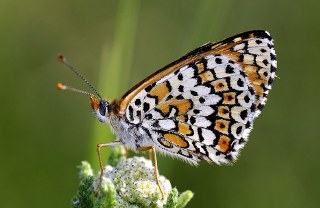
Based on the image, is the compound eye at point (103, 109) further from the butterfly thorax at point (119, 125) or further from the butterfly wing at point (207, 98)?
the butterfly wing at point (207, 98)

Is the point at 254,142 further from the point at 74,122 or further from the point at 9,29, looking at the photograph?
the point at 9,29

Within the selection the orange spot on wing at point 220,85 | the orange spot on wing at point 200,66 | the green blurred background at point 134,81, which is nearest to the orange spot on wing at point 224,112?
the orange spot on wing at point 220,85

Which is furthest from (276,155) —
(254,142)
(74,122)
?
(74,122)

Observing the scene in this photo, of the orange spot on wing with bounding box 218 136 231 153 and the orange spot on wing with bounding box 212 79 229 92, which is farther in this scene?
the orange spot on wing with bounding box 212 79 229 92

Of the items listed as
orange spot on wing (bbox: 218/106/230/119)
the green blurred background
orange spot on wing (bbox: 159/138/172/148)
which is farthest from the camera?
the green blurred background

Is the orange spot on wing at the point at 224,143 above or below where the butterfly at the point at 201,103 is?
below

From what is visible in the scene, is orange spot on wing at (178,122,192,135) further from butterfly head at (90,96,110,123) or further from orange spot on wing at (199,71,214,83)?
butterfly head at (90,96,110,123)

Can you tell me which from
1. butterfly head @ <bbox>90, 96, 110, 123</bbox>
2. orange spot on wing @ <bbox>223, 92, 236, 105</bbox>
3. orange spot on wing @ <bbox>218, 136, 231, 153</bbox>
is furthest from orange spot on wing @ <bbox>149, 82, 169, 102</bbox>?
orange spot on wing @ <bbox>218, 136, 231, 153</bbox>

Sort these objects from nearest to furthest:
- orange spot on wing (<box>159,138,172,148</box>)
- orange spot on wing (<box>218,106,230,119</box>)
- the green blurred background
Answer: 1. orange spot on wing (<box>159,138,172,148</box>)
2. orange spot on wing (<box>218,106,230,119</box>)
3. the green blurred background
